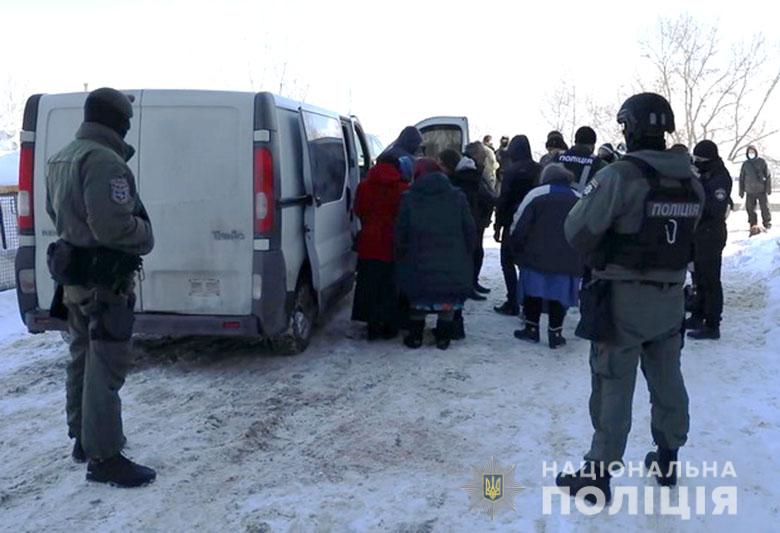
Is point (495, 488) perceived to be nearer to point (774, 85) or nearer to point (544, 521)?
point (544, 521)

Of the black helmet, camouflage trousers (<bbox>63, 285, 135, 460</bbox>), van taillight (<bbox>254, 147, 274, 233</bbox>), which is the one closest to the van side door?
van taillight (<bbox>254, 147, 274, 233</bbox>)

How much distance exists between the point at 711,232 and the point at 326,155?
3557mm

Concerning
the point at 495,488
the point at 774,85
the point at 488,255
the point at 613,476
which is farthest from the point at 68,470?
the point at 774,85

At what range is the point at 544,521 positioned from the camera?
11.4ft

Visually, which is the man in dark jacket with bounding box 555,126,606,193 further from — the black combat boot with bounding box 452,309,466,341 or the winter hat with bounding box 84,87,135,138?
the winter hat with bounding box 84,87,135,138

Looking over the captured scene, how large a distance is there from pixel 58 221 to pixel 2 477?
149 cm

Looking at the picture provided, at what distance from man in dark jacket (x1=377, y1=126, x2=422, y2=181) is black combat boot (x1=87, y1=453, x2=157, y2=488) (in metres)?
3.57

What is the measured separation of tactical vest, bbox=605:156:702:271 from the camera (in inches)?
135

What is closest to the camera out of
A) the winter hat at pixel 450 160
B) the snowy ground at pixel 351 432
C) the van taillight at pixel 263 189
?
the snowy ground at pixel 351 432

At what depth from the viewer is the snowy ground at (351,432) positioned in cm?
355

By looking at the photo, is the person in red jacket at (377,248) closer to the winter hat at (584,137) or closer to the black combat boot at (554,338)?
the black combat boot at (554,338)

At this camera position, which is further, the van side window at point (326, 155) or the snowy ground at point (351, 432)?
the van side window at point (326, 155)

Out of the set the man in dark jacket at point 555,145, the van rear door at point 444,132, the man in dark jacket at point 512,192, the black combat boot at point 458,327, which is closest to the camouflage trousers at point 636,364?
the black combat boot at point 458,327

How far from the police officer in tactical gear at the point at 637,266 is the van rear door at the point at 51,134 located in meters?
3.35
